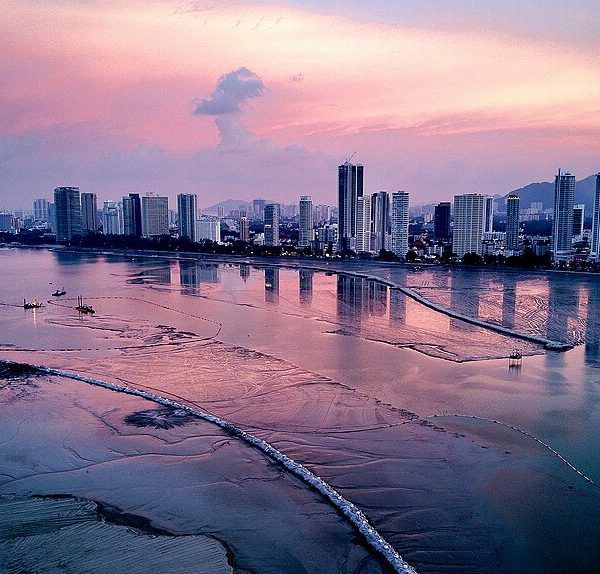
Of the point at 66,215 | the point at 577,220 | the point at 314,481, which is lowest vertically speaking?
the point at 314,481

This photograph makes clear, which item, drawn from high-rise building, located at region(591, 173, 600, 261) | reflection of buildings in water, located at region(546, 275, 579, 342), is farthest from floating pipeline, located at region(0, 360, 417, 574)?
high-rise building, located at region(591, 173, 600, 261)

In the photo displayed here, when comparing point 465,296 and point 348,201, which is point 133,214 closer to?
point 348,201

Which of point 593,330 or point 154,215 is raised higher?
point 154,215

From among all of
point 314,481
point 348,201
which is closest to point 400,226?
point 348,201

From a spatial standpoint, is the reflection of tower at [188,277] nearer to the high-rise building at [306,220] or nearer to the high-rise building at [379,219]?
the high-rise building at [306,220]

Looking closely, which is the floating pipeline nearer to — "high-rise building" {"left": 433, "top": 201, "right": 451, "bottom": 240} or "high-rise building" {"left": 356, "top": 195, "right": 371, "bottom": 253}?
"high-rise building" {"left": 356, "top": 195, "right": 371, "bottom": 253}

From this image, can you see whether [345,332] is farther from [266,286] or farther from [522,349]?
[266,286]
